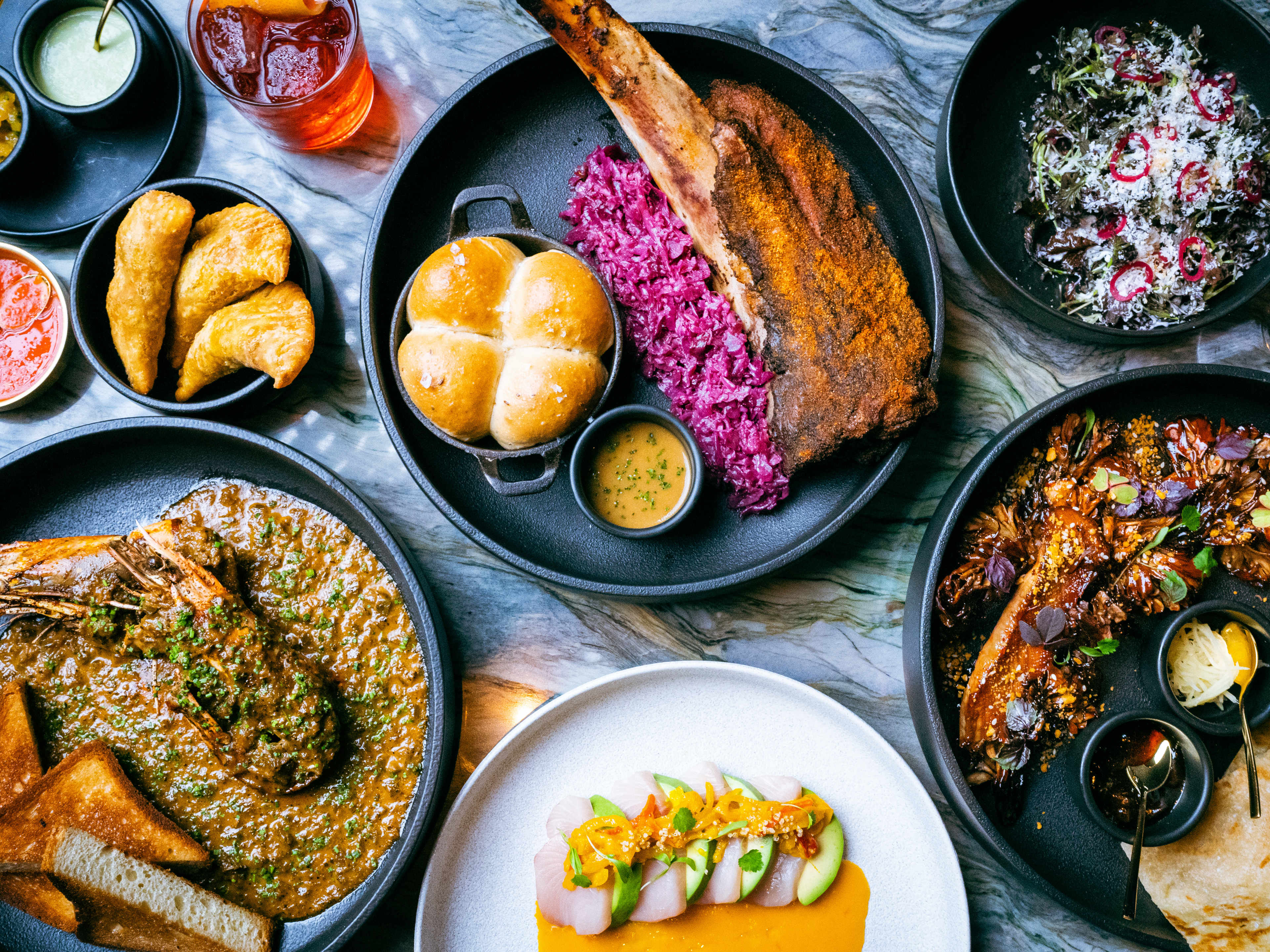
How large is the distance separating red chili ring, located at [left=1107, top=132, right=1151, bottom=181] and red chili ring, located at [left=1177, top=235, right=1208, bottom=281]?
0.28 metres

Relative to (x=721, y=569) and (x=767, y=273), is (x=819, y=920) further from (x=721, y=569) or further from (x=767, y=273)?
(x=767, y=273)

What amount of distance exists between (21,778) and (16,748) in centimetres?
11

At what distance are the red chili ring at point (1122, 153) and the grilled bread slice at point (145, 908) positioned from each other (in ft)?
12.9

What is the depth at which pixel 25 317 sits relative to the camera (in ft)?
9.07

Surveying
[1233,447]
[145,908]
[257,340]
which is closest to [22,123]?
[257,340]

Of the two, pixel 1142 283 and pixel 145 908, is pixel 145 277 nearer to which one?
pixel 145 908

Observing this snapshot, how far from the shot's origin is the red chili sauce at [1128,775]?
2.48m

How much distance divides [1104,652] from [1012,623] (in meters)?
0.32

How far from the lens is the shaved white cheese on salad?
248 centimetres

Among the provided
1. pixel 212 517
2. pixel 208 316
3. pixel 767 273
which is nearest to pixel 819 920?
pixel 767 273

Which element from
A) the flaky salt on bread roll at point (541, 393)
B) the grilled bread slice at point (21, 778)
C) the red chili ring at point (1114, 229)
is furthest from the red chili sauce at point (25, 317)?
the red chili ring at point (1114, 229)

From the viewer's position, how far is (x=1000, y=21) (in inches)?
105

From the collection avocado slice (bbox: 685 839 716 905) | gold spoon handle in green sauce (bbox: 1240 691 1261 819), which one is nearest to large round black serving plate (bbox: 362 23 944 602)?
avocado slice (bbox: 685 839 716 905)

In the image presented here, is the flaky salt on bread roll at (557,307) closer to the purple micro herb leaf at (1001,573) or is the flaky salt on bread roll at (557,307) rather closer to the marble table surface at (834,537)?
the marble table surface at (834,537)
